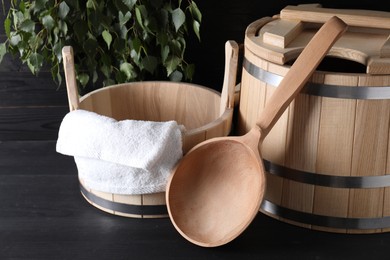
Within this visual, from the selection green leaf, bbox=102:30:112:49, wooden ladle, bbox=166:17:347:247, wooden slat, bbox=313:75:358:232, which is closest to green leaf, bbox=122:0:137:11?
green leaf, bbox=102:30:112:49

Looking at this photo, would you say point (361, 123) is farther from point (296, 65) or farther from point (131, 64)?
point (131, 64)

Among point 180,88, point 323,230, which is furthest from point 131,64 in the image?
point 323,230

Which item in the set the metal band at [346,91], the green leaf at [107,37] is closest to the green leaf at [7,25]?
the green leaf at [107,37]

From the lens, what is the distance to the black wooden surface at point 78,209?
1500 millimetres

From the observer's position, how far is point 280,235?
61.5 inches

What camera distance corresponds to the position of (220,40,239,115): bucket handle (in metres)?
1.61

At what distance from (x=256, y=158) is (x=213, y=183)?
0.15 meters

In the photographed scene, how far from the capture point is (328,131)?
1.45 metres

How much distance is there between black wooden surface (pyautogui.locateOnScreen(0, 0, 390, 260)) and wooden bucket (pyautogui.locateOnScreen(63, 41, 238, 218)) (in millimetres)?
42

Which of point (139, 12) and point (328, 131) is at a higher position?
point (139, 12)

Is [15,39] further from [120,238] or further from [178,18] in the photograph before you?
[120,238]

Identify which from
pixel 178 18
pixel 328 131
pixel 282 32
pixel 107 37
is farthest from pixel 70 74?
pixel 328 131

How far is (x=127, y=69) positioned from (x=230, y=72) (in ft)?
1.24

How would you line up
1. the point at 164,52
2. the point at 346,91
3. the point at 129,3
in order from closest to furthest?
1. the point at 346,91
2. the point at 129,3
3. the point at 164,52
